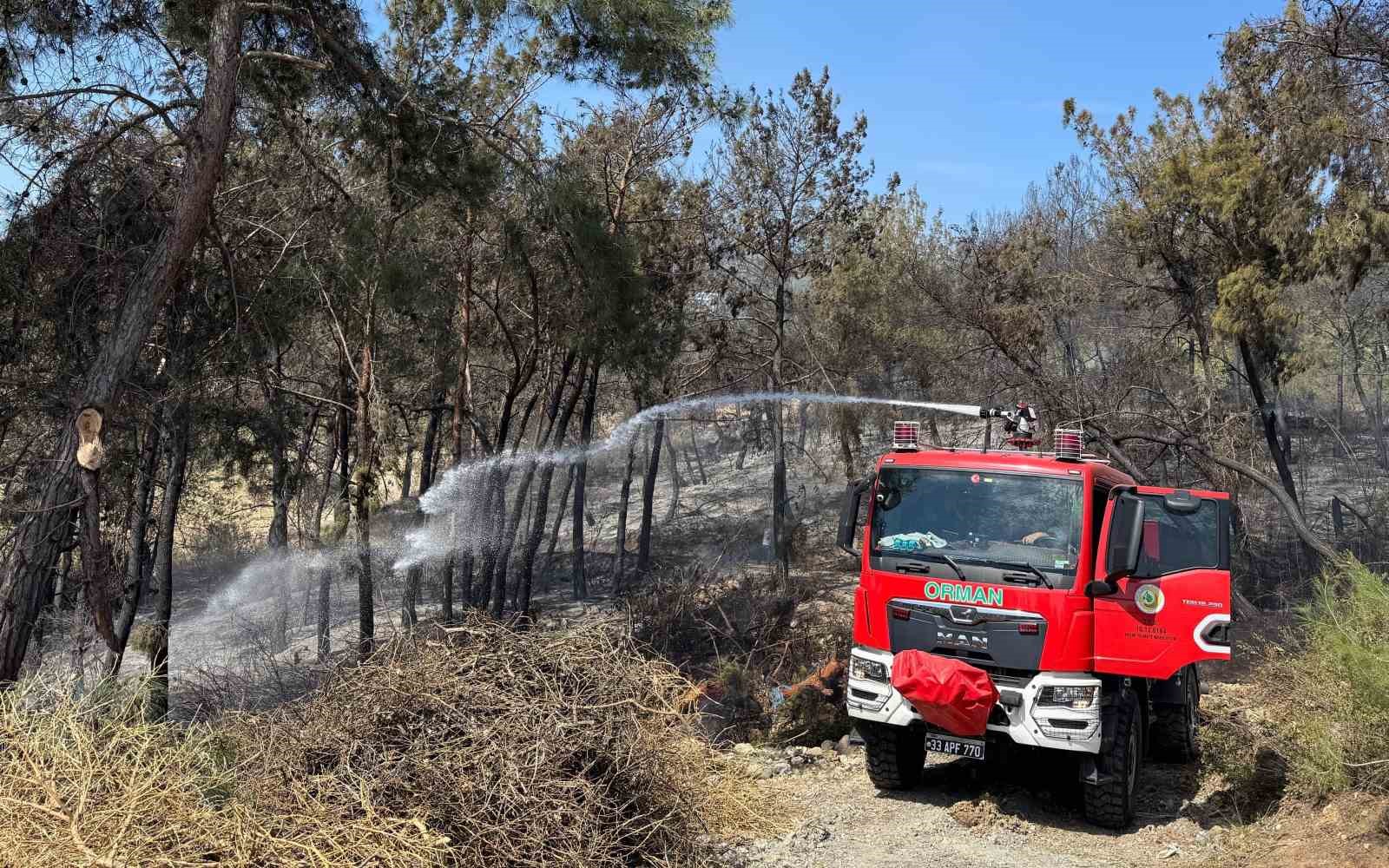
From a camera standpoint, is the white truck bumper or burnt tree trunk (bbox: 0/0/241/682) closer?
the white truck bumper

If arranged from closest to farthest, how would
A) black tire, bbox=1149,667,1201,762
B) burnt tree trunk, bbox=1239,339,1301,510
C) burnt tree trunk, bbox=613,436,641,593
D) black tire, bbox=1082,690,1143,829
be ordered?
1. black tire, bbox=1082,690,1143,829
2. black tire, bbox=1149,667,1201,762
3. burnt tree trunk, bbox=1239,339,1301,510
4. burnt tree trunk, bbox=613,436,641,593

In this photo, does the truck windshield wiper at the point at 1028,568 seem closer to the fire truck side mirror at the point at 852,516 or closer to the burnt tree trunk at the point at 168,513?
the fire truck side mirror at the point at 852,516

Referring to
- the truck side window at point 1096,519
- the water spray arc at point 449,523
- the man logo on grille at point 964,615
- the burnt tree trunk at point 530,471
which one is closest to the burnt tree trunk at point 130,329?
the man logo on grille at point 964,615

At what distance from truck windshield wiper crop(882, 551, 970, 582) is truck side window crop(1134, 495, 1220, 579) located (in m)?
1.43

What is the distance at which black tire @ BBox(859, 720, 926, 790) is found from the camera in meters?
8.72

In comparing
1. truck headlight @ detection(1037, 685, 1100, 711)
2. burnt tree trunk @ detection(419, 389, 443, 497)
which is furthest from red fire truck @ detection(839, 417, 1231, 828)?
burnt tree trunk @ detection(419, 389, 443, 497)

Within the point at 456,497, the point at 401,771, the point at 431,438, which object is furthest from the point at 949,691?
the point at 431,438

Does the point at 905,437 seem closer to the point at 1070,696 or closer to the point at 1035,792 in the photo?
the point at 1070,696

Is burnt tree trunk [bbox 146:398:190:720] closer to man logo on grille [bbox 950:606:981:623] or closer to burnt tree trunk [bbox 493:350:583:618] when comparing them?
burnt tree trunk [bbox 493:350:583:618]

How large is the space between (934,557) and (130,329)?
6748 mm

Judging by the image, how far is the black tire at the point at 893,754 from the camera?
8719mm

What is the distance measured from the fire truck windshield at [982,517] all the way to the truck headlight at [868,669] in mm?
840

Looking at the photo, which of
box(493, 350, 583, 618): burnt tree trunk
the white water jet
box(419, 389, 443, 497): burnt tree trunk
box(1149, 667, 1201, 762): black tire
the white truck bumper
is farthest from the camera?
box(419, 389, 443, 497): burnt tree trunk

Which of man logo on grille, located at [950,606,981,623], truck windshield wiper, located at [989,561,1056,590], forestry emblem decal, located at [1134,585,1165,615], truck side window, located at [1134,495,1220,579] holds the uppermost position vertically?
truck side window, located at [1134,495,1220,579]
